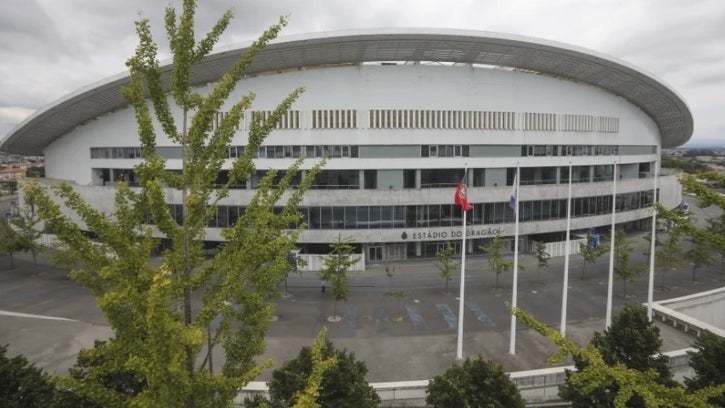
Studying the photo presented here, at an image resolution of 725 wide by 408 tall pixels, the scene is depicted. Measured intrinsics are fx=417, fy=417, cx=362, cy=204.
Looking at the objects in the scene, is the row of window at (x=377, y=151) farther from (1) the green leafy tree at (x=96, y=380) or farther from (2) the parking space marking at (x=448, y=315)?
(1) the green leafy tree at (x=96, y=380)

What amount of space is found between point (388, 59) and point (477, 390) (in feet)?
108

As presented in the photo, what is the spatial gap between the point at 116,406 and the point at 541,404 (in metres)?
14.2

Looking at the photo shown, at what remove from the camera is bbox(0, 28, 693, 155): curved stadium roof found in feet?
117

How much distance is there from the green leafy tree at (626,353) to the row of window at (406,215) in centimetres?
2403

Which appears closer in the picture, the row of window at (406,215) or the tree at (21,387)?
the tree at (21,387)

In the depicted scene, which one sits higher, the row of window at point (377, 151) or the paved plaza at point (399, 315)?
the row of window at point (377, 151)

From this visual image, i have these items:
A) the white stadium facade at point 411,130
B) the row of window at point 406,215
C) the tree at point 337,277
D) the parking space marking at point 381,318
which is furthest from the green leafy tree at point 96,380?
the white stadium facade at point 411,130

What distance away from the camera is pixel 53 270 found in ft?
114

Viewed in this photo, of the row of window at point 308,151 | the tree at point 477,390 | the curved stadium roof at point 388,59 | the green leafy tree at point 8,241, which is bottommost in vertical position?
the tree at point 477,390

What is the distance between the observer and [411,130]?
126 feet

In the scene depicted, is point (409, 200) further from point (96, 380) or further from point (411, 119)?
point (96, 380)

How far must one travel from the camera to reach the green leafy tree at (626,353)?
12867 mm

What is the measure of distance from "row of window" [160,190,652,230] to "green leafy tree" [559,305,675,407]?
24.0 meters

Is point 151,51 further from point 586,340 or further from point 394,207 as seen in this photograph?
point 394,207
